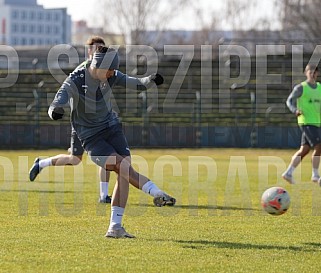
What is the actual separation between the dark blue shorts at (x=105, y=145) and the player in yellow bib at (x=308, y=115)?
23.5ft

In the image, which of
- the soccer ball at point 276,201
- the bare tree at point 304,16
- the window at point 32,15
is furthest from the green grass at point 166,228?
the window at point 32,15

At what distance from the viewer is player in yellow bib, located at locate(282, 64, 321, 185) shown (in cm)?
1628

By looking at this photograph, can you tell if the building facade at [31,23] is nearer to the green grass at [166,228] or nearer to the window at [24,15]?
the window at [24,15]

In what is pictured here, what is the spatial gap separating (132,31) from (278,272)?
5595cm

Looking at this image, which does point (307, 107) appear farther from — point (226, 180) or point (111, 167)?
point (111, 167)

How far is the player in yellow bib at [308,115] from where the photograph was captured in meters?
16.3

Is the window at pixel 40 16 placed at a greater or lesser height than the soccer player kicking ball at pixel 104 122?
greater

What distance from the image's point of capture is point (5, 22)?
329 ft

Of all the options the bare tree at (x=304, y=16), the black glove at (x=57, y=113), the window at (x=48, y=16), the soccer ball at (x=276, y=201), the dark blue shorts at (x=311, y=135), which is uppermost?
the window at (x=48, y=16)

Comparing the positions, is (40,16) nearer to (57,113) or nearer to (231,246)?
(57,113)

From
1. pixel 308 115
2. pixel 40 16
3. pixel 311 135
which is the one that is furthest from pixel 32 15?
pixel 311 135

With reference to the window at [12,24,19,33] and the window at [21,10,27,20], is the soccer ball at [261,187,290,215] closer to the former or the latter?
the window at [21,10,27,20]

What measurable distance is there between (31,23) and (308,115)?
79.5 m

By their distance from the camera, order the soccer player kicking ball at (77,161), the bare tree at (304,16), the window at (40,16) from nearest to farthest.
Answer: the soccer player kicking ball at (77,161)
the bare tree at (304,16)
the window at (40,16)
